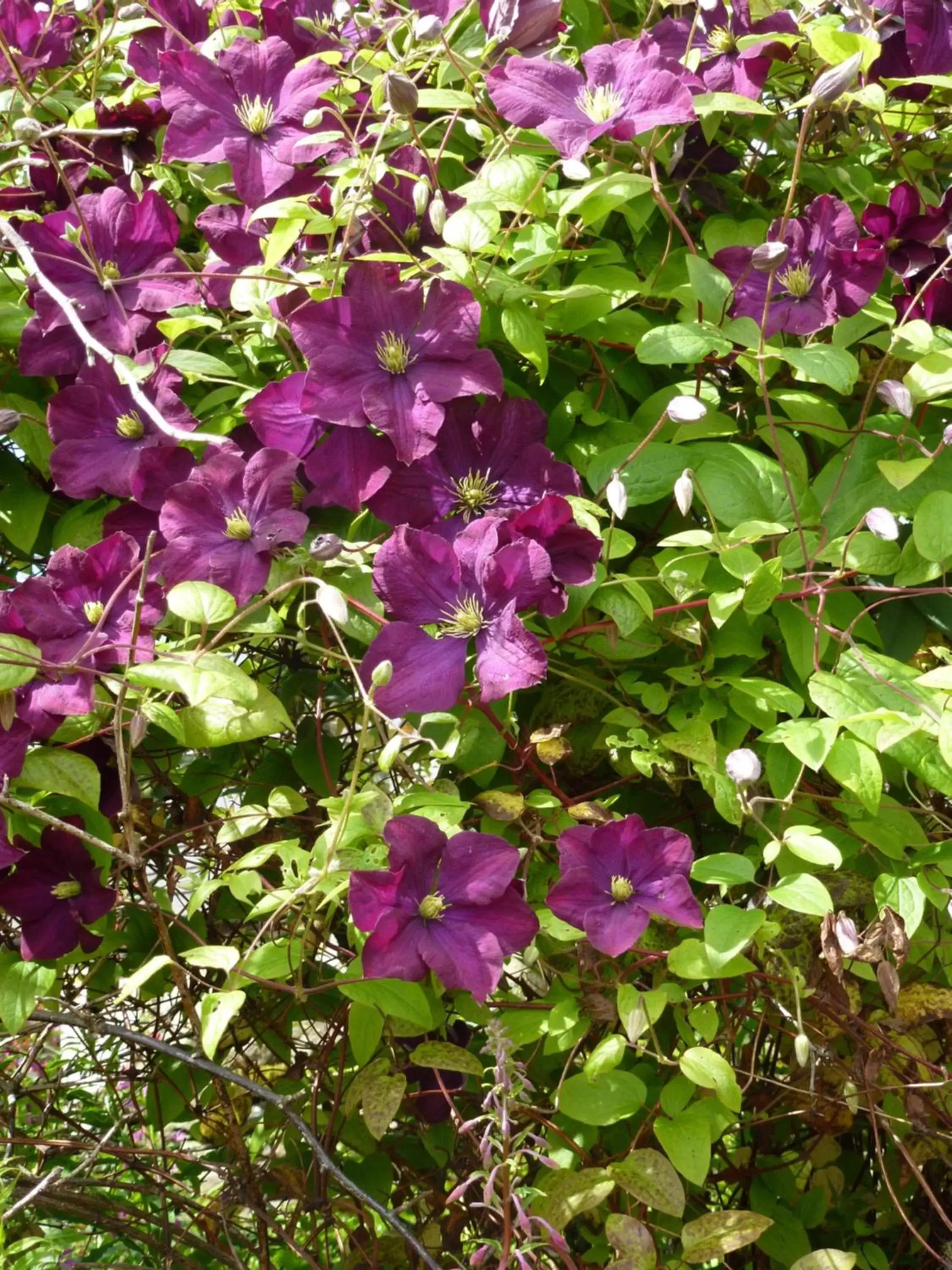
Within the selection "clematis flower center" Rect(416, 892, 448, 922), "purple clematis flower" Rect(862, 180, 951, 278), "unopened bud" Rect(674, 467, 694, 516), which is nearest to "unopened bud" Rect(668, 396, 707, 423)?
"unopened bud" Rect(674, 467, 694, 516)

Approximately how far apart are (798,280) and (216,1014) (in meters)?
0.72

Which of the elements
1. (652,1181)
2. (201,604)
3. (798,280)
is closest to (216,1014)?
(201,604)

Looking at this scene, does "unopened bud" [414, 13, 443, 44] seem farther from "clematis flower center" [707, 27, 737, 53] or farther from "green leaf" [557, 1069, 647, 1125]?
"green leaf" [557, 1069, 647, 1125]

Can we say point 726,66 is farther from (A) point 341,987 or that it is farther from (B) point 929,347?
(A) point 341,987

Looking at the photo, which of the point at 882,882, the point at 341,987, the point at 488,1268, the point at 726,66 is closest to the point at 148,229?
the point at 726,66

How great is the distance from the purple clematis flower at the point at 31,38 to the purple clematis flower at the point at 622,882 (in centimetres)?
88

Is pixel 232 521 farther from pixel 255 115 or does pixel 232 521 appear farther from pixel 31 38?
pixel 31 38

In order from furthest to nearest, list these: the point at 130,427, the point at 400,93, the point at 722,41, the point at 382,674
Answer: the point at 722,41
the point at 130,427
the point at 400,93
the point at 382,674

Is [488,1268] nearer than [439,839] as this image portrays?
No

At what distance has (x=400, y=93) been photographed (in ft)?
3.06

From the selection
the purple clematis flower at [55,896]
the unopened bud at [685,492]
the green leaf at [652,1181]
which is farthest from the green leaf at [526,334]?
the green leaf at [652,1181]

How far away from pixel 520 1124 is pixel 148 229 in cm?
83

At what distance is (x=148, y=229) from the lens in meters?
1.11

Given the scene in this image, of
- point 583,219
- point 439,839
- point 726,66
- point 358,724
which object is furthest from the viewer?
point 358,724
